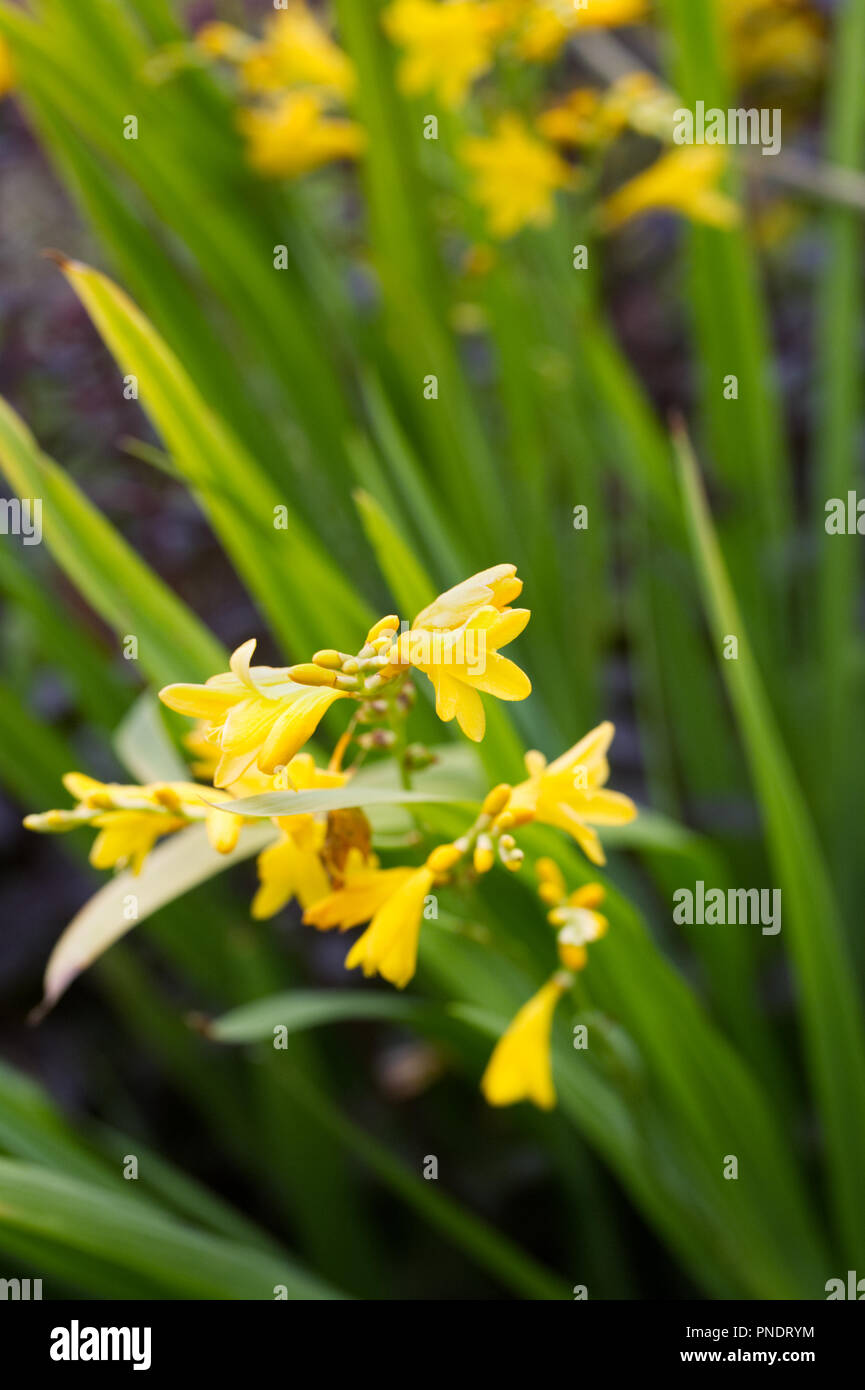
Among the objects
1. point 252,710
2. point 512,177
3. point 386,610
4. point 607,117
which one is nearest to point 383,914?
point 252,710

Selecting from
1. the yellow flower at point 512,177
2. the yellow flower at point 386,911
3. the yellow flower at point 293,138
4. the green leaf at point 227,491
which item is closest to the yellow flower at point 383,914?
the yellow flower at point 386,911

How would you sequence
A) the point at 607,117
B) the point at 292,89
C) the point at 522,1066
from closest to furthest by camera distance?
1. the point at 522,1066
2. the point at 607,117
3. the point at 292,89

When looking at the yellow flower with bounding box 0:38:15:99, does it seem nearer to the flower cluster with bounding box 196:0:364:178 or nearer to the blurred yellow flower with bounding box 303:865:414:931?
the flower cluster with bounding box 196:0:364:178

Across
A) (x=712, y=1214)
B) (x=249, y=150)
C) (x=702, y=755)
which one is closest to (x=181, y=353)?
(x=249, y=150)

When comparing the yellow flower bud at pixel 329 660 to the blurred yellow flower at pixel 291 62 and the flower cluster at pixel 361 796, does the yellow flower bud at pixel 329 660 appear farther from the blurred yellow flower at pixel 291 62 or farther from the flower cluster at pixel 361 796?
the blurred yellow flower at pixel 291 62

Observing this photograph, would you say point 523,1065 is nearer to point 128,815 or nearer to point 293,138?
point 128,815
